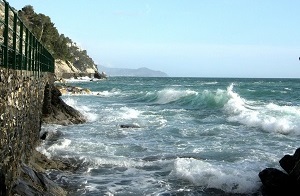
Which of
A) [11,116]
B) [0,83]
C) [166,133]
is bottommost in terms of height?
[166,133]

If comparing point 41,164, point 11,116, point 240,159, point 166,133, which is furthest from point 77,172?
point 166,133

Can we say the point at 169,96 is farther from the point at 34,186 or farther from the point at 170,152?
the point at 34,186

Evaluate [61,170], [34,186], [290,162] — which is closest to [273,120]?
[290,162]

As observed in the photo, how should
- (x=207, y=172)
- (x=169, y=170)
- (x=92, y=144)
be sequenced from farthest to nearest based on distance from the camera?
(x=92, y=144) < (x=169, y=170) < (x=207, y=172)

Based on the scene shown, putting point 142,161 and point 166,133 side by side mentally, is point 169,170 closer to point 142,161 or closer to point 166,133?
point 142,161

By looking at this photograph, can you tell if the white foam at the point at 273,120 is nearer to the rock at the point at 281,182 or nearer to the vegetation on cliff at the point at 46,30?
the rock at the point at 281,182

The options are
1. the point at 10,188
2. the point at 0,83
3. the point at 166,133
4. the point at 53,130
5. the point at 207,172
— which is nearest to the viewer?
the point at 0,83

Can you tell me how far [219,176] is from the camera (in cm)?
1048

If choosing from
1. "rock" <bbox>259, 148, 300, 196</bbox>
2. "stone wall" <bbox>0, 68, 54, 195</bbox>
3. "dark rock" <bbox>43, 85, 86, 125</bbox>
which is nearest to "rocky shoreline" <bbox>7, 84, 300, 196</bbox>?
"rock" <bbox>259, 148, 300, 196</bbox>

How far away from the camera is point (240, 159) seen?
13188 mm

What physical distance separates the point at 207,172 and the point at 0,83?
21.1ft

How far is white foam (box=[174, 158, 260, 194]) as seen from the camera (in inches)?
394

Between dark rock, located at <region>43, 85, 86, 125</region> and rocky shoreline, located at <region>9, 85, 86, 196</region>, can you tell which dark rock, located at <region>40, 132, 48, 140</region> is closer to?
rocky shoreline, located at <region>9, 85, 86, 196</region>

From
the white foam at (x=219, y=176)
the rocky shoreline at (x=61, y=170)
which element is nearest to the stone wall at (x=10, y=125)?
the rocky shoreline at (x=61, y=170)
